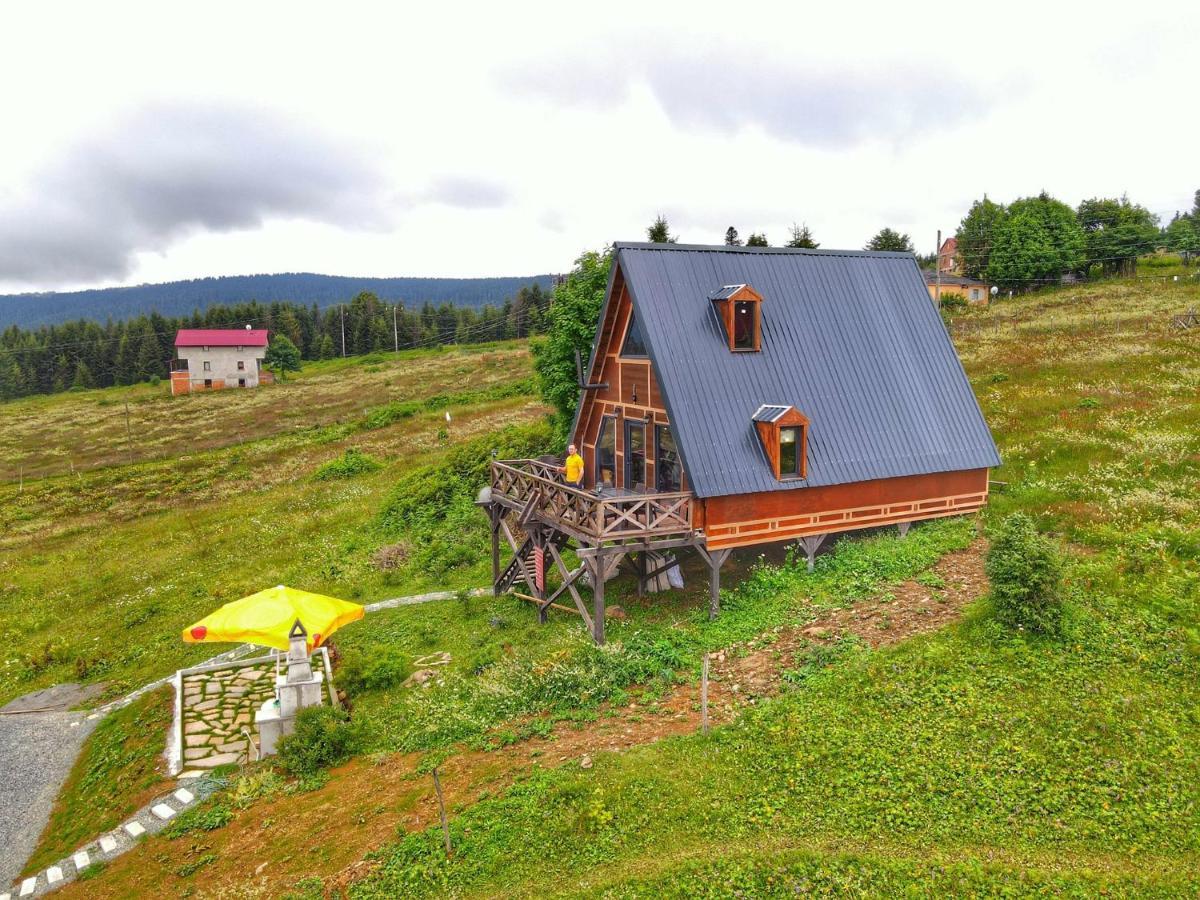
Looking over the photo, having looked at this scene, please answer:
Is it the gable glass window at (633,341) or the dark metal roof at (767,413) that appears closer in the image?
the dark metal roof at (767,413)

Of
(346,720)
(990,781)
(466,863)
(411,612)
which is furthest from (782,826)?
(411,612)

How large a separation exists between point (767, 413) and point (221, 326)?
125030 millimetres

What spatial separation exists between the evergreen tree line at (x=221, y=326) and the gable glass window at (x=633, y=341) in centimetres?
8860

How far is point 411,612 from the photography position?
22141 mm

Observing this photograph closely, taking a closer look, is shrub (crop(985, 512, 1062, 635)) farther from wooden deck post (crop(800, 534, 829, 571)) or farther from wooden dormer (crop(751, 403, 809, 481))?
wooden dormer (crop(751, 403, 809, 481))

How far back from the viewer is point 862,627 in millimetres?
15031

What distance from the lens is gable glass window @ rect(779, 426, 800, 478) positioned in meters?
18.0

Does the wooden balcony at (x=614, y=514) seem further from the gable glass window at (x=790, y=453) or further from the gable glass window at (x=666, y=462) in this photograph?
the gable glass window at (x=790, y=453)

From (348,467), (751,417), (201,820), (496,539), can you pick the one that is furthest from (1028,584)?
(348,467)

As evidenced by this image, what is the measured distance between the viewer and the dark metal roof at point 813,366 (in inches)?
709

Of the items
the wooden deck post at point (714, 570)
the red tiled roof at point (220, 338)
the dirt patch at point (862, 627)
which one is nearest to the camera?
the dirt patch at point (862, 627)

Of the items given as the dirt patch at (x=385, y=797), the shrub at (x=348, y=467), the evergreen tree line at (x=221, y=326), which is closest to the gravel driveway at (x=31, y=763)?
the dirt patch at (x=385, y=797)

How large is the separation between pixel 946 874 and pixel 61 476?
58.3 meters

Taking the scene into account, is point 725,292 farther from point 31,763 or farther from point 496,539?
point 31,763
